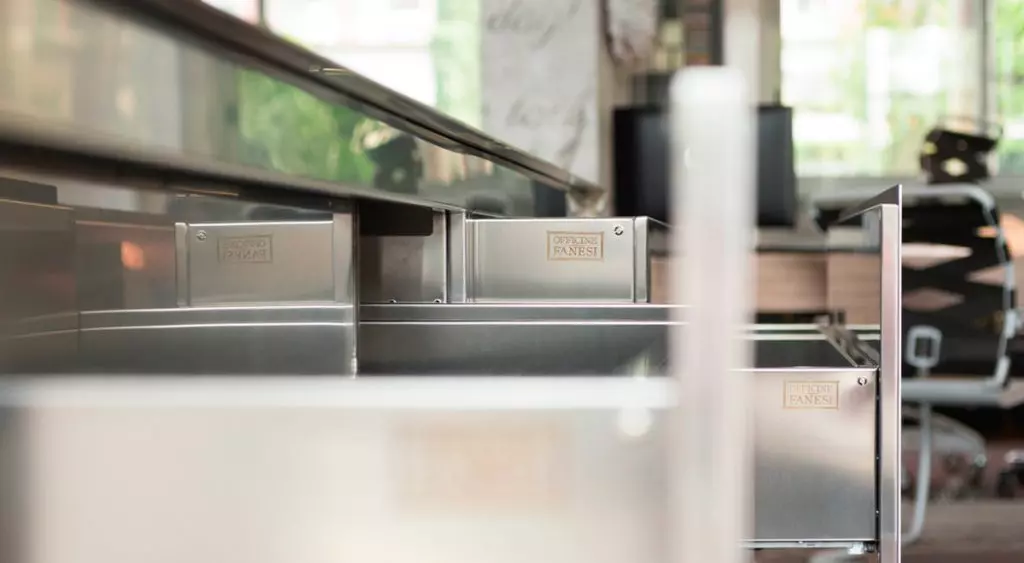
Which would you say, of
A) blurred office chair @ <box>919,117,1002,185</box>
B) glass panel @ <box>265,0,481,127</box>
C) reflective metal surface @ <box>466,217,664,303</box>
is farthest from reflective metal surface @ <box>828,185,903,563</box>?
blurred office chair @ <box>919,117,1002,185</box>

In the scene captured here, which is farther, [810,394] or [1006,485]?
[1006,485]

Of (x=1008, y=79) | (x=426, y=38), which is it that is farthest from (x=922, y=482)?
(x=426, y=38)

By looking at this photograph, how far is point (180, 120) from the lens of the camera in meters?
0.31

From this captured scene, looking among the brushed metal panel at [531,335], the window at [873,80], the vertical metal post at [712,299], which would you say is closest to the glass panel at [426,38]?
the window at [873,80]

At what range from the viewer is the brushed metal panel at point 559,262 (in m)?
0.86

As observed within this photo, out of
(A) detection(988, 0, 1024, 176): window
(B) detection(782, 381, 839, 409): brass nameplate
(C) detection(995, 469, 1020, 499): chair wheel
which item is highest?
(A) detection(988, 0, 1024, 176): window

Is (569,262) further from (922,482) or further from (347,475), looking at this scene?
(922,482)

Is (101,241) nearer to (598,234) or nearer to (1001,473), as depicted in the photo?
(598,234)

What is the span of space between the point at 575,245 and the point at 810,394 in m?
0.28

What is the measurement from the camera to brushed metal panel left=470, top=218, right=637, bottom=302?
0.86m

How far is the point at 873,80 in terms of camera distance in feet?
Result: 8.56

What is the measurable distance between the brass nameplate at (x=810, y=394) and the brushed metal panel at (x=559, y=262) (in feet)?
0.76

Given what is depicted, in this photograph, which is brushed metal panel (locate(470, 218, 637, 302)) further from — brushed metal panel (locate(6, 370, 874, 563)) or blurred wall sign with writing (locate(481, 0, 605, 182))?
blurred wall sign with writing (locate(481, 0, 605, 182))

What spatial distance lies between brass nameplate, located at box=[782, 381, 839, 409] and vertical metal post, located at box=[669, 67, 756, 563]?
449 millimetres
